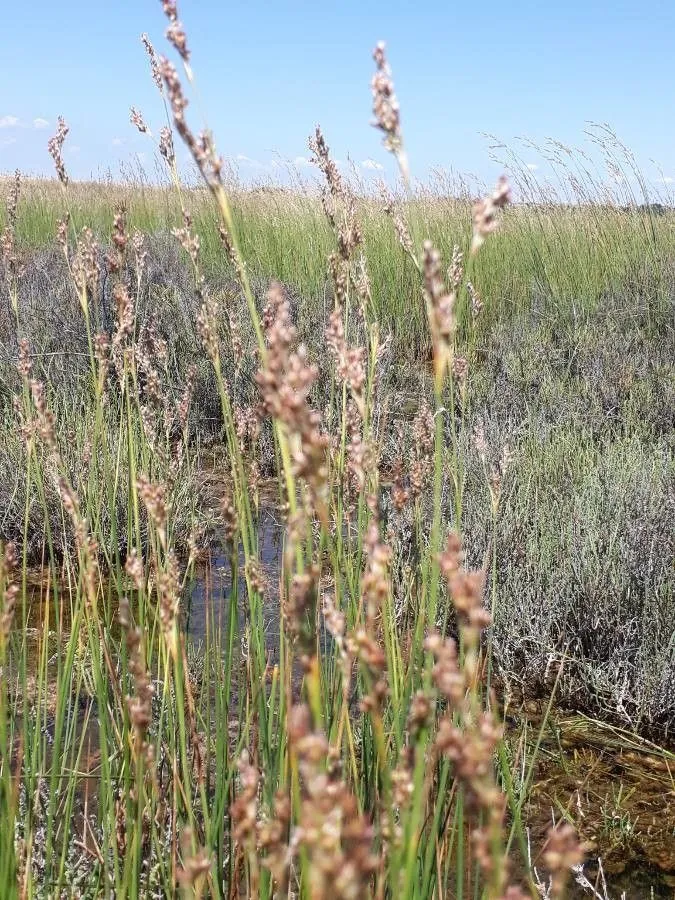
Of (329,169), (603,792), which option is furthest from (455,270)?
(603,792)

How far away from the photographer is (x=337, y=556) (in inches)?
44.2

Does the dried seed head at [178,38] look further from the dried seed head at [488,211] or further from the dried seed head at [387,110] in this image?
the dried seed head at [488,211]

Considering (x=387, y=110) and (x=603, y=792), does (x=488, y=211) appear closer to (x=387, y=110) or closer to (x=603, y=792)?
(x=387, y=110)

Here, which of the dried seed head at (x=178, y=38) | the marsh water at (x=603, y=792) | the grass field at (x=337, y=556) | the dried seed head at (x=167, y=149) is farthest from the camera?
the marsh water at (x=603, y=792)

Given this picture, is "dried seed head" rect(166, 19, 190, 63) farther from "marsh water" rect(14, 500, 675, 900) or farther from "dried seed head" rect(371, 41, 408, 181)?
"marsh water" rect(14, 500, 675, 900)

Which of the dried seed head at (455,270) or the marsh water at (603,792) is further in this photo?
the marsh water at (603,792)

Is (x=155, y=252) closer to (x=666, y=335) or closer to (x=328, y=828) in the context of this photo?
(x=666, y=335)

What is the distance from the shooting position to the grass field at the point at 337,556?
62cm

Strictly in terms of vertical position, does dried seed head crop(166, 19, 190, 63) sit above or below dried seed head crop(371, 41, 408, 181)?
above

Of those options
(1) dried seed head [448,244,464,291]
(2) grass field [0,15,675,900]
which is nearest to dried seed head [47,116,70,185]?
(2) grass field [0,15,675,900]

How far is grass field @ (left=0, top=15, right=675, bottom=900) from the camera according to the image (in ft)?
2.05

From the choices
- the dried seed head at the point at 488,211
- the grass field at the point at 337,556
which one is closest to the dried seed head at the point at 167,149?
the grass field at the point at 337,556

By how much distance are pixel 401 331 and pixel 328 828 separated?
6.21 meters

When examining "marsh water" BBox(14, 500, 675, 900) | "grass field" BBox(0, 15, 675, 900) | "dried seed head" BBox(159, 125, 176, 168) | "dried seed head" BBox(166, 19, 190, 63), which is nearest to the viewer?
"grass field" BBox(0, 15, 675, 900)
